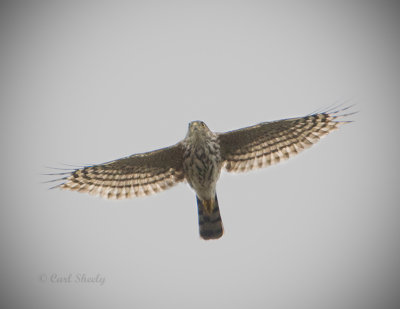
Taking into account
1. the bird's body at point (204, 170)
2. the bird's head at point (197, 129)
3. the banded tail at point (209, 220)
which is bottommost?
the banded tail at point (209, 220)

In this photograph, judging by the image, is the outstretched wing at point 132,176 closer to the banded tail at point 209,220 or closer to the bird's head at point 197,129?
the bird's head at point 197,129

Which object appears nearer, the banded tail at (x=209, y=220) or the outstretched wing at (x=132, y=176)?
the outstretched wing at (x=132, y=176)

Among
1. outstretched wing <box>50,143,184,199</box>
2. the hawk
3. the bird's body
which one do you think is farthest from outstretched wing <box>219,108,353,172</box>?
outstretched wing <box>50,143,184,199</box>

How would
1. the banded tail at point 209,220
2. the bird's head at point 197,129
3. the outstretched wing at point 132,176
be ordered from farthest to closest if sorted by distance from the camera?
the banded tail at point 209,220 → the outstretched wing at point 132,176 → the bird's head at point 197,129

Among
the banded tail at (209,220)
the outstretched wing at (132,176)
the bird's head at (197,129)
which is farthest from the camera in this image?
the banded tail at (209,220)

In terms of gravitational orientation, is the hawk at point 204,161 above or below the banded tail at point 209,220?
above

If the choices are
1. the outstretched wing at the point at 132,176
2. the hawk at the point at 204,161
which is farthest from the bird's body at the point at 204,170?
the outstretched wing at the point at 132,176

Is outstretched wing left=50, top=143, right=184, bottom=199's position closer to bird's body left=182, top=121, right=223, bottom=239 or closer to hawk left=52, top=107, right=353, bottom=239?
hawk left=52, top=107, right=353, bottom=239
